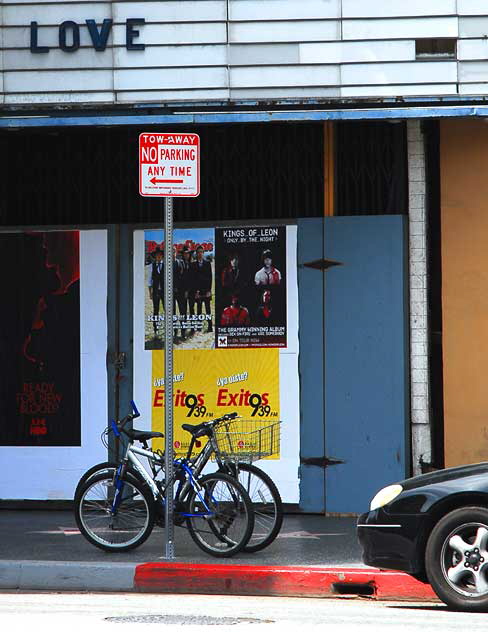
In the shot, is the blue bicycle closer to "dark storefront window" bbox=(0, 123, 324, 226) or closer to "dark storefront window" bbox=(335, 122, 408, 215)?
"dark storefront window" bbox=(0, 123, 324, 226)

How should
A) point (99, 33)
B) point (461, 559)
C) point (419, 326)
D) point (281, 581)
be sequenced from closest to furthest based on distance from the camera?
1. point (461, 559)
2. point (281, 581)
3. point (99, 33)
4. point (419, 326)

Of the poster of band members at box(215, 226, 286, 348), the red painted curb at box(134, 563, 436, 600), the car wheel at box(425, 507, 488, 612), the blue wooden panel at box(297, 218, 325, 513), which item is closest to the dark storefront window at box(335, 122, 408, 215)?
the blue wooden panel at box(297, 218, 325, 513)

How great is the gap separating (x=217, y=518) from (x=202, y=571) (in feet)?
2.54

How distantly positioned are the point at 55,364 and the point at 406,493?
529cm

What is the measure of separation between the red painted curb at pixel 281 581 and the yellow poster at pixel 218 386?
10.2 feet

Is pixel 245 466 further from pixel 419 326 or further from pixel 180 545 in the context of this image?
pixel 419 326

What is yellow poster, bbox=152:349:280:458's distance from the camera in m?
12.6

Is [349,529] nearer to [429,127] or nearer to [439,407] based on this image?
[439,407]

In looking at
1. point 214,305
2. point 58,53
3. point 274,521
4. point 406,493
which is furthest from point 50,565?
point 58,53

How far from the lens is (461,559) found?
8.26 metres

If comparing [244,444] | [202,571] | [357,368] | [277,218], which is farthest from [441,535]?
[277,218]

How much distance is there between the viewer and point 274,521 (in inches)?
406

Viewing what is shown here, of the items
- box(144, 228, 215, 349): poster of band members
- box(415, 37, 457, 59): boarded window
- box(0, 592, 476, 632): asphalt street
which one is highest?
box(415, 37, 457, 59): boarded window

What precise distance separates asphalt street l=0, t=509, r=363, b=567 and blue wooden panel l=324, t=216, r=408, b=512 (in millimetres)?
480
